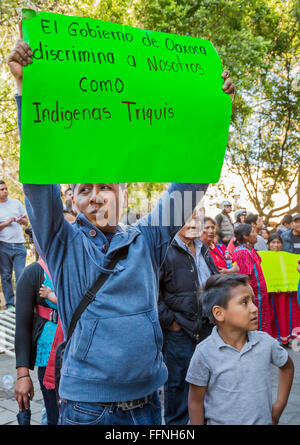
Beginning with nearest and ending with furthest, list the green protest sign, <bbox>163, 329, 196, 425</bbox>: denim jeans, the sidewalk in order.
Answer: <bbox>163, 329, 196, 425</bbox>: denim jeans → the sidewalk → the green protest sign

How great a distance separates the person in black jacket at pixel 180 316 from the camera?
362 cm

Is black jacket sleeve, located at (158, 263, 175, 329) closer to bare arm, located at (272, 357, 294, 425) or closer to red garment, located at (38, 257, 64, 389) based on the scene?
red garment, located at (38, 257, 64, 389)

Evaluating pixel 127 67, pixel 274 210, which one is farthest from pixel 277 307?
pixel 274 210

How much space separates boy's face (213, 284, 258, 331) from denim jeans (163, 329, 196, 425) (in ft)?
4.32

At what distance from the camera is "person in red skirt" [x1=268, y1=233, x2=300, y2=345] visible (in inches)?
259

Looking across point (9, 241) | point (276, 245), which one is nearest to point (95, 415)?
point (276, 245)

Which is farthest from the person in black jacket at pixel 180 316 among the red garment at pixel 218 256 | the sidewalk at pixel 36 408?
the red garment at pixel 218 256

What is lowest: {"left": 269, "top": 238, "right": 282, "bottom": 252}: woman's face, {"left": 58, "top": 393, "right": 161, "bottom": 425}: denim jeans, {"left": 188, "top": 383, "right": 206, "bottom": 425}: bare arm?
{"left": 188, "top": 383, "right": 206, "bottom": 425}: bare arm

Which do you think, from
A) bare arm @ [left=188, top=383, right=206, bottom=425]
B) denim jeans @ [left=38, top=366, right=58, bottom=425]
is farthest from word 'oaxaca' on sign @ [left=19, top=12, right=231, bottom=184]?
denim jeans @ [left=38, top=366, right=58, bottom=425]

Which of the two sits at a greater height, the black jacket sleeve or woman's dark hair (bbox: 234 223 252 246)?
woman's dark hair (bbox: 234 223 252 246)

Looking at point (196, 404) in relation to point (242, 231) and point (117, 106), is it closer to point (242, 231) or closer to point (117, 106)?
point (117, 106)

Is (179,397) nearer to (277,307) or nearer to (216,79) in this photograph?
Answer: (216,79)

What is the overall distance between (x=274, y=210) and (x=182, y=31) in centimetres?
898

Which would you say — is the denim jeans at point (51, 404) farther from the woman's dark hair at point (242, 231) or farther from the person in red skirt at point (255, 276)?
the woman's dark hair at point (242, 231)
